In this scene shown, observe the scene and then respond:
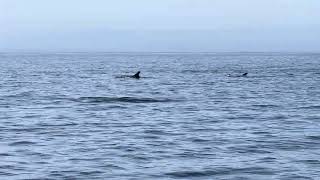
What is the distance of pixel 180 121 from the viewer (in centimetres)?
3019

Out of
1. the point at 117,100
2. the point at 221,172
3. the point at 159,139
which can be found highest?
the point at 221,172

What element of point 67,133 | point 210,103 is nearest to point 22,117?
point 67,133

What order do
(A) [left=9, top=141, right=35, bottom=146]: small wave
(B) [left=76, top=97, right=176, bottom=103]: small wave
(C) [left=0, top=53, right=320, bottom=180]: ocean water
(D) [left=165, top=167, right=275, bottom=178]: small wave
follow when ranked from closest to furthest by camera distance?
(D) [left=165, top=167, right=275, bottom=178]: small wave, (C) [left=0, top=53, right=320, bottom=180]: ocean water, (A) [left=9, top=141, right=35, bottom=146]: small wave, (B) [left=76, top=97, right=176, bottom=103]: small wave

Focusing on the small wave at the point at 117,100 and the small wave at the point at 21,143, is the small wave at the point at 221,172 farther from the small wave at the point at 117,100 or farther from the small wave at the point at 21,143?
the small wave at the point at 117,100

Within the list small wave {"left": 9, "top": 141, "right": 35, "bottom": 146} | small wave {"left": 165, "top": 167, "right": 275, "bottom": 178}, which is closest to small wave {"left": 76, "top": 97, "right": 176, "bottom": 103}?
small wave {"left": 9, "top": 141, "right": 35, "bottom": 146}

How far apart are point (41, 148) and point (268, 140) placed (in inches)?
314

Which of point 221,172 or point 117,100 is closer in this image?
point 221,172

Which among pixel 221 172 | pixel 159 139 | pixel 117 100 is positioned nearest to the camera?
pixel 221 172

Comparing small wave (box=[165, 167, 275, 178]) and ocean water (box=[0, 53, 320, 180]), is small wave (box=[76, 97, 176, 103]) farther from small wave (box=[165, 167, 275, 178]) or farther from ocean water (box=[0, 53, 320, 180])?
small wave (box=[165, 167, 275, 178])

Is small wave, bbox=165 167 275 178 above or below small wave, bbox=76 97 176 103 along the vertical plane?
above

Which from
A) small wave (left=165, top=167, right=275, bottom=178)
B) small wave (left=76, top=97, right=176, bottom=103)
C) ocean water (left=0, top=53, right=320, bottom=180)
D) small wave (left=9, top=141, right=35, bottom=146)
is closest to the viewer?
small wave (left=165, top=167, right=275, bottom=178)

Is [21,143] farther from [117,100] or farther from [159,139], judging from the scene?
[117,100]

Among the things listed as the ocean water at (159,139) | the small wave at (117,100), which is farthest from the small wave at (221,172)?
the small wave at (117,100)

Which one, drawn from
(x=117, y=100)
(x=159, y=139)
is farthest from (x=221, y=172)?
(x=117, y=100)
